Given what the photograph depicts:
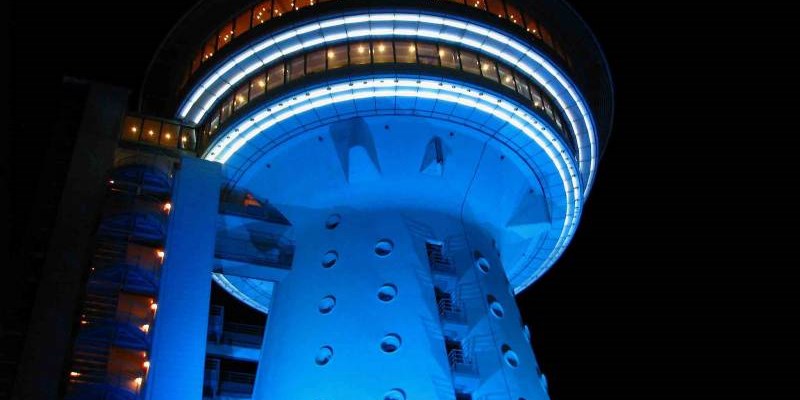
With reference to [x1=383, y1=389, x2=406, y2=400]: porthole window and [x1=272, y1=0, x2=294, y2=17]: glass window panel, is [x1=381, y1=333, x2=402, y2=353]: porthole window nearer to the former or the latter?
[x1=383, y1=389, x2=406, y2=400]: porthole window

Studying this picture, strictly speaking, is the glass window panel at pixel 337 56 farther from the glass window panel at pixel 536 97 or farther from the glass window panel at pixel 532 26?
the glass window panel at pixel 532 26

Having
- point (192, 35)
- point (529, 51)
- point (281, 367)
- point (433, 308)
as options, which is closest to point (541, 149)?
point (529, 51)

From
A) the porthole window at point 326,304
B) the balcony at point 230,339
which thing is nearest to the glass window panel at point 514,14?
the porthole window at point 326,304

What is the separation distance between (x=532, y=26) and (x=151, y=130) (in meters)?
16.7

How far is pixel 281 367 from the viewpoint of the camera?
29.9 m

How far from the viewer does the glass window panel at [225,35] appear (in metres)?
36.1

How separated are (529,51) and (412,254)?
9.92 metres

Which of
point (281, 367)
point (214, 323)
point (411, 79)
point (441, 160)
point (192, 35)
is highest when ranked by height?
point (192, 35)

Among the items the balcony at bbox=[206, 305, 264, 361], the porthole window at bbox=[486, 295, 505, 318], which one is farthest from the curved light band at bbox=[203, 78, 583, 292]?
the balcony at bbox=[206, 305, 264, 361]

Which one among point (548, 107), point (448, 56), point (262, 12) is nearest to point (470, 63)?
point (448, 56)

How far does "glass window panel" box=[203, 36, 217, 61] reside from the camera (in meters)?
36.5

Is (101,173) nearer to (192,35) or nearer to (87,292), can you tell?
(87,292)

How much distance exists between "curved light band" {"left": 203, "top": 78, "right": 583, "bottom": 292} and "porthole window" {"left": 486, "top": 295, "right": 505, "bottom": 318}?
261 inches

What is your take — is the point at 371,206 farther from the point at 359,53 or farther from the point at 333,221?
the point at 359,53
